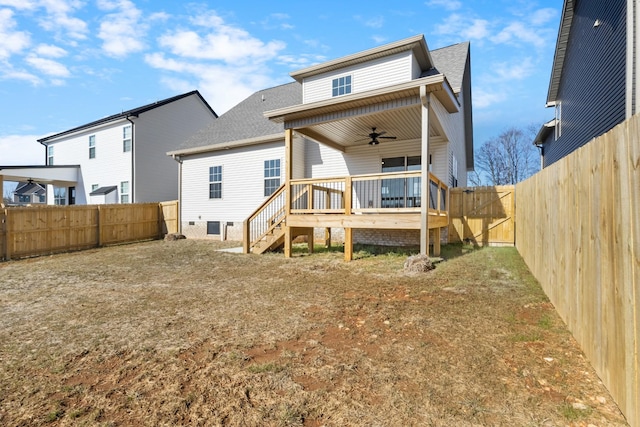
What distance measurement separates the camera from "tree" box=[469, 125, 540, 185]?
114 feet

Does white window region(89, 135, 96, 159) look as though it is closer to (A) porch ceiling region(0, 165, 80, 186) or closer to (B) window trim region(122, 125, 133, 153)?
(A) porch ceiling region(0, 165, 80, 186)

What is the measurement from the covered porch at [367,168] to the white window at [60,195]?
15.0 m

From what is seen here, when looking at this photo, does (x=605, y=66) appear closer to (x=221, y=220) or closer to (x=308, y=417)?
(x=308, y=417)

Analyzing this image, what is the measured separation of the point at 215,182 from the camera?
14.2 meters

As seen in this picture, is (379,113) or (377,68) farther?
(377,68)

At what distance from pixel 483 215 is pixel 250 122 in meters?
10.3

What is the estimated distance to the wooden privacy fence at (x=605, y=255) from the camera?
1.87 metres

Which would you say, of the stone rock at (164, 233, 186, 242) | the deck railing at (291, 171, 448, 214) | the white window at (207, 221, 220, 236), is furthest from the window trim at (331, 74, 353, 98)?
the stone rock at (164, 233, 186, 242)

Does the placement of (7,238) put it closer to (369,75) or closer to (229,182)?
(229,182)

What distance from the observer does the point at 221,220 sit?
1397cm

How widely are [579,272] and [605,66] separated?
29.4 feet

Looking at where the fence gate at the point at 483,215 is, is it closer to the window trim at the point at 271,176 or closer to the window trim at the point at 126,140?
the window trim at the point at 271,176

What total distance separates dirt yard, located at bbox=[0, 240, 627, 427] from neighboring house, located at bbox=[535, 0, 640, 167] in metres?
5.59

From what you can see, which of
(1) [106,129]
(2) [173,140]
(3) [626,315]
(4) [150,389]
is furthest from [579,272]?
(1) [106,129]
